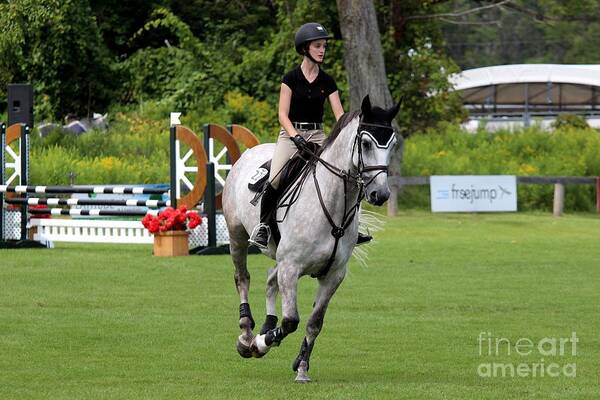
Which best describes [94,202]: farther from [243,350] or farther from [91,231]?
[243,350]

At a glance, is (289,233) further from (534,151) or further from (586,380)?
(534,151)

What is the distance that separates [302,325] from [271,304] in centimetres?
264

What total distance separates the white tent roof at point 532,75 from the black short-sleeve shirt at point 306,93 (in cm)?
4424

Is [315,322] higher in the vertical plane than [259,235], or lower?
lower

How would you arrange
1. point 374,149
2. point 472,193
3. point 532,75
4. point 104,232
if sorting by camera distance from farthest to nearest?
point 532,75 → point 472,193 → point 104,232 → point 374,149

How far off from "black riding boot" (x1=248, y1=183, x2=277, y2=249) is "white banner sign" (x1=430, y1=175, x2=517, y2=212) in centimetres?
1819

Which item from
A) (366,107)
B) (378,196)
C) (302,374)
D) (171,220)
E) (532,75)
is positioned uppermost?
(532,75)

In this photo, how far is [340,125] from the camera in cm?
929

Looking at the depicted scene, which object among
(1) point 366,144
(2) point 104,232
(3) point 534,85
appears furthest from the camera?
(3) point 534,85

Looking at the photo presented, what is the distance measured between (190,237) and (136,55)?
59.2ft

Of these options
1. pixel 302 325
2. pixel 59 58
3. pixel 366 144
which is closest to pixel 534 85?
pixel 59 58

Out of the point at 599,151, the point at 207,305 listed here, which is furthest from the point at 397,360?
the point at 599,151

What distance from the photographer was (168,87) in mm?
36219

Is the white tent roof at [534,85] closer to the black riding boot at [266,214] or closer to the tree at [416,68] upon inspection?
the tree at [416,68]
